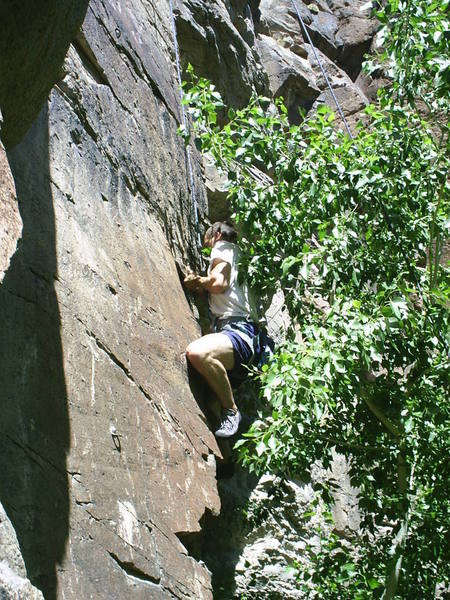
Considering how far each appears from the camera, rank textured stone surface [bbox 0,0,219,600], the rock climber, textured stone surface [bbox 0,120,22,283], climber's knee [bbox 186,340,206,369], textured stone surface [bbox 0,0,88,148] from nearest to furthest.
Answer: textured stone surface [bbox 0,120,22,283] < textured stone surface [bbox 0,0,88,148] < textured stone surface [bbox 0,0,219,600] < climber's knee [bbox 186,340,206,369] < the rock climber

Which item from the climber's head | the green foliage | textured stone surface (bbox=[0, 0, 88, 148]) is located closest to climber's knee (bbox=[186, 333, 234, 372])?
the green foliage

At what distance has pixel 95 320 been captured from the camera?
4.30 meters

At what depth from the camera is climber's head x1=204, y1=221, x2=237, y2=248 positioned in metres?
6.59

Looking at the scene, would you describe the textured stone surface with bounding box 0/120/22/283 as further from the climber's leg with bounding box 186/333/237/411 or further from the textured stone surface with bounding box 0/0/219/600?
the climber's leg with bounding box 186/333/237/411

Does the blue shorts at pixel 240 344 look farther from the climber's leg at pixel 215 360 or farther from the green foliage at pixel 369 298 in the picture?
the green foliage at pixel 369 298

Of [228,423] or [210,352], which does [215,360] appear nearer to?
[210,352]

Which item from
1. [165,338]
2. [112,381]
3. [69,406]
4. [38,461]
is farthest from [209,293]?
[38,461]

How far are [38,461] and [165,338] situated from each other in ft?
6.80

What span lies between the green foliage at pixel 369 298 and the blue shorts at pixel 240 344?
0.31 metres

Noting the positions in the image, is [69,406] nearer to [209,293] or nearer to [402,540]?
[402,540]

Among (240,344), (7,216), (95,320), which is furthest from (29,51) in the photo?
(240,344)

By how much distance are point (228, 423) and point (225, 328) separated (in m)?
0.72

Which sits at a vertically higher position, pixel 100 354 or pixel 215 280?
pixel 215 280

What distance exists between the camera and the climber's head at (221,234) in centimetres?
659
